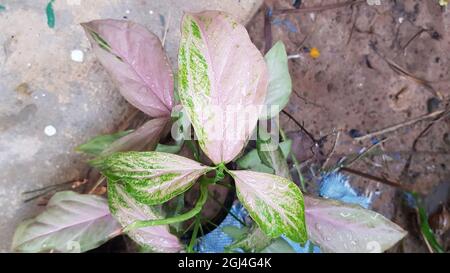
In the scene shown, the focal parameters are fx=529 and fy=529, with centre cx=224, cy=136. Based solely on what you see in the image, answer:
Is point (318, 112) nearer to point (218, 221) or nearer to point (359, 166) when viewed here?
point (359, 166)

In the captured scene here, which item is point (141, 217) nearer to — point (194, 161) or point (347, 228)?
point (194, 161)

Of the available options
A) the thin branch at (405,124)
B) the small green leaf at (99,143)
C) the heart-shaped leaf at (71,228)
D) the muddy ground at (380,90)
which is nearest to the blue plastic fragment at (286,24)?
the muddy ground at (380,90)

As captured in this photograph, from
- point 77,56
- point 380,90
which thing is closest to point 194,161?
point 77,56

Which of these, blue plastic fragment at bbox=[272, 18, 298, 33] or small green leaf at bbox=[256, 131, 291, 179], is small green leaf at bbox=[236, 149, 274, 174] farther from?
blue plastic fragment at bbox=[272, 18, 298, 33]

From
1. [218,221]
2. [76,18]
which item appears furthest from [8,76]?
[218,221]

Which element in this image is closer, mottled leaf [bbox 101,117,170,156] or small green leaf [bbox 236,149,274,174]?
mottled leaf [bbox 101,117,170,156]

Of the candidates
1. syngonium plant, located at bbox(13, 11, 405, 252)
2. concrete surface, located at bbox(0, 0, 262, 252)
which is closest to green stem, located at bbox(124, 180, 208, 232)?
syngonium plant, located at bbox(13, 11, 405, 252)
